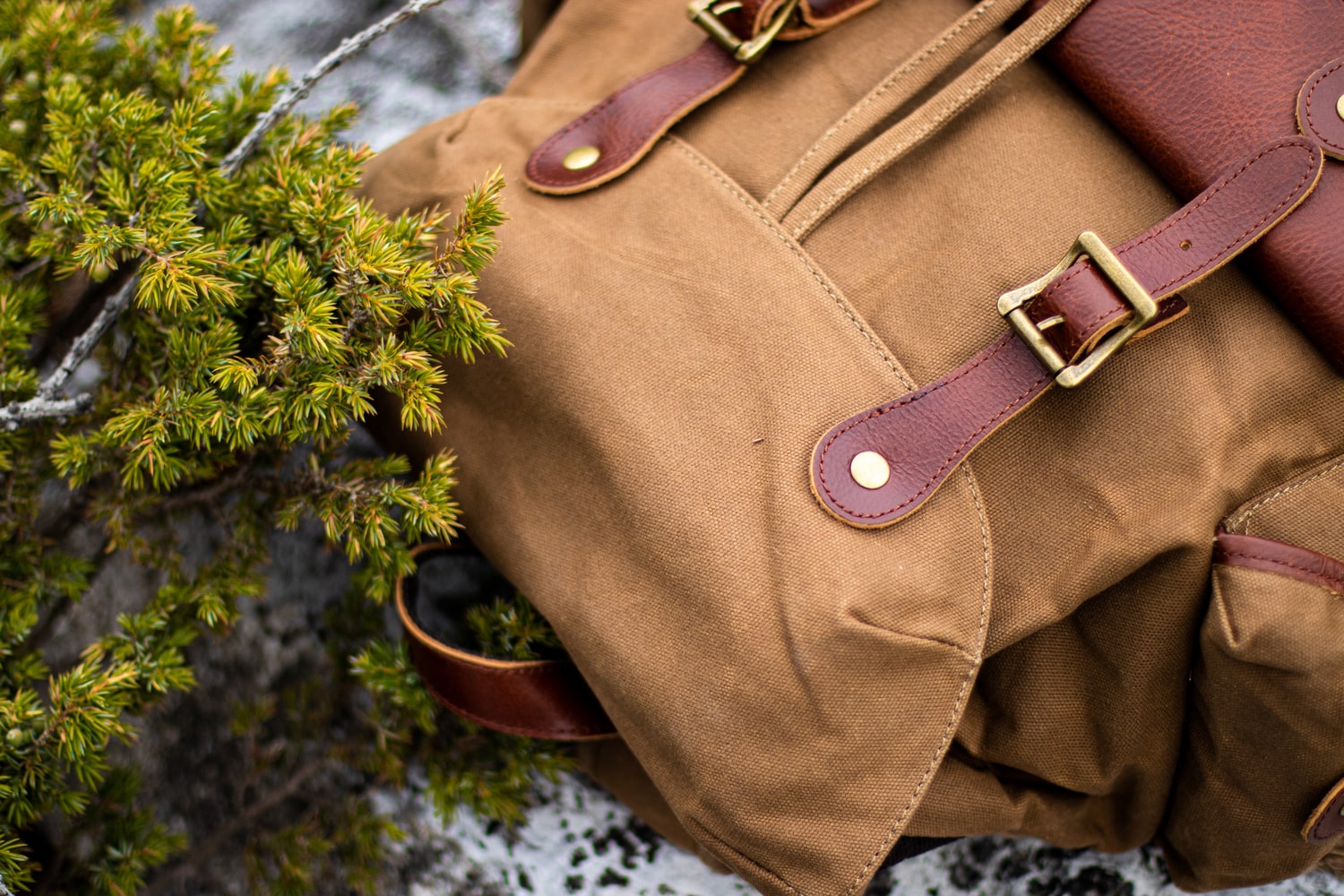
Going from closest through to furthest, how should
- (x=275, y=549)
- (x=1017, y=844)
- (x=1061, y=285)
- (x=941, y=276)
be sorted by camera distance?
(x=1061, y=285) < (x=941, y=276) < (x=1017, y=844) < (x=275, y=549)

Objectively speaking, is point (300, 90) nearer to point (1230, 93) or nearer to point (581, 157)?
point (581, 157)

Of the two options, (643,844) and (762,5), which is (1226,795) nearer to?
(643,844)

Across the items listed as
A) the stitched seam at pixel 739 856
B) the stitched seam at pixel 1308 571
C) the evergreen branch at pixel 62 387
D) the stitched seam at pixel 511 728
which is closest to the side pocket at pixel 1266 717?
the stitched seam at pixel 1308 571

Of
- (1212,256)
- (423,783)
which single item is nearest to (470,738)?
(423,783)

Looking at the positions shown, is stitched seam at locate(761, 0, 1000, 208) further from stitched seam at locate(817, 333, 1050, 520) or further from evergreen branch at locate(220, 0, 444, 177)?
evergreen branch at locate(220, 0, 444, 177)

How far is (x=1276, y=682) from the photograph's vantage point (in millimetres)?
990

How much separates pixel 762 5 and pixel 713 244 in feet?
1.08

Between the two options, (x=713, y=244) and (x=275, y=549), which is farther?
(x=275, y=549)

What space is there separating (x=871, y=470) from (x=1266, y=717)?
1.73ft

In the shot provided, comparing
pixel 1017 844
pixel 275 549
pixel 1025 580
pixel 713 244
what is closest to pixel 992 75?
pixel 713 244

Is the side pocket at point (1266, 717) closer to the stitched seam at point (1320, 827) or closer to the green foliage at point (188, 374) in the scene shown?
the stitched seam at point (1320, 827)

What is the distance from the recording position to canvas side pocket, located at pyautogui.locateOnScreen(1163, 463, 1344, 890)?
965 mm

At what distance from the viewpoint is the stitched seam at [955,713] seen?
100 centimetres

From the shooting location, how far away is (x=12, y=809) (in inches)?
41.4
